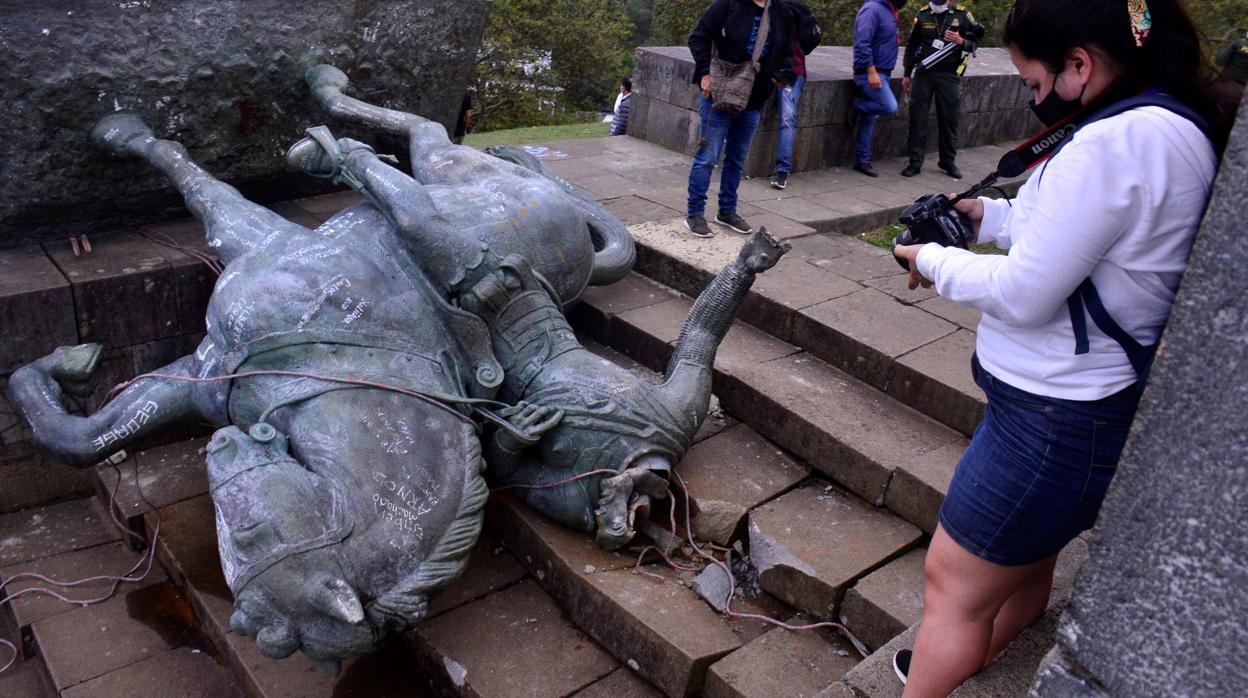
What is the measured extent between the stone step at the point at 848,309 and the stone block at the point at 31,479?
241 centimetres

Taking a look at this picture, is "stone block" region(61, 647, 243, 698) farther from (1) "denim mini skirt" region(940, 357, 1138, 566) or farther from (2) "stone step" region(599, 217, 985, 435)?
(1) "denim mini skirt" region(940, 357, 1138, 566)

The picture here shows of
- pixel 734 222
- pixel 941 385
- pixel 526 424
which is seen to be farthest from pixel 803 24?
pixel 526 424

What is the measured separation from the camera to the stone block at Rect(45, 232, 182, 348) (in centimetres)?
397

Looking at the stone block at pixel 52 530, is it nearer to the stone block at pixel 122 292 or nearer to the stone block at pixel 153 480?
the stone block at pixel 153 480

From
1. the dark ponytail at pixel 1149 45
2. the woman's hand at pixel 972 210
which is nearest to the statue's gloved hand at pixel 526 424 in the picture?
the woman's hand at pixel 972 210

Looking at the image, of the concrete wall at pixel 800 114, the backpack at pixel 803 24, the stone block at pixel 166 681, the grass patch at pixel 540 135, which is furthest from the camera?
the grass patch at pixel 540 135

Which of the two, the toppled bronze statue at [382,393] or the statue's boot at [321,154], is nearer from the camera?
the toppled bronze statue at [382,393]

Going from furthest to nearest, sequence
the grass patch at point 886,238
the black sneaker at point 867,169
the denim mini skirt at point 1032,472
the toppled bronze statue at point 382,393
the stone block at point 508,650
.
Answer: the black sneaker at point 867,169, the grass patch at point 886,238, the stone block at point 508,650, the toppled bronze statue at point 382,393, the denim mini skirt at point 1032,472

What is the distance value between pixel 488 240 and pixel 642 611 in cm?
162

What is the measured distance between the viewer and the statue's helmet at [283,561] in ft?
8.64

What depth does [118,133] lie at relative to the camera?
4.09m

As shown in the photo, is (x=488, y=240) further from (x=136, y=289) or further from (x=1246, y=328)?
(x=1246, y=328)

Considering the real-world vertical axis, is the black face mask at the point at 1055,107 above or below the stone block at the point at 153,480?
above

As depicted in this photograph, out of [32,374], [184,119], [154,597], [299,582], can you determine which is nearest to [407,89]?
[184,119]
